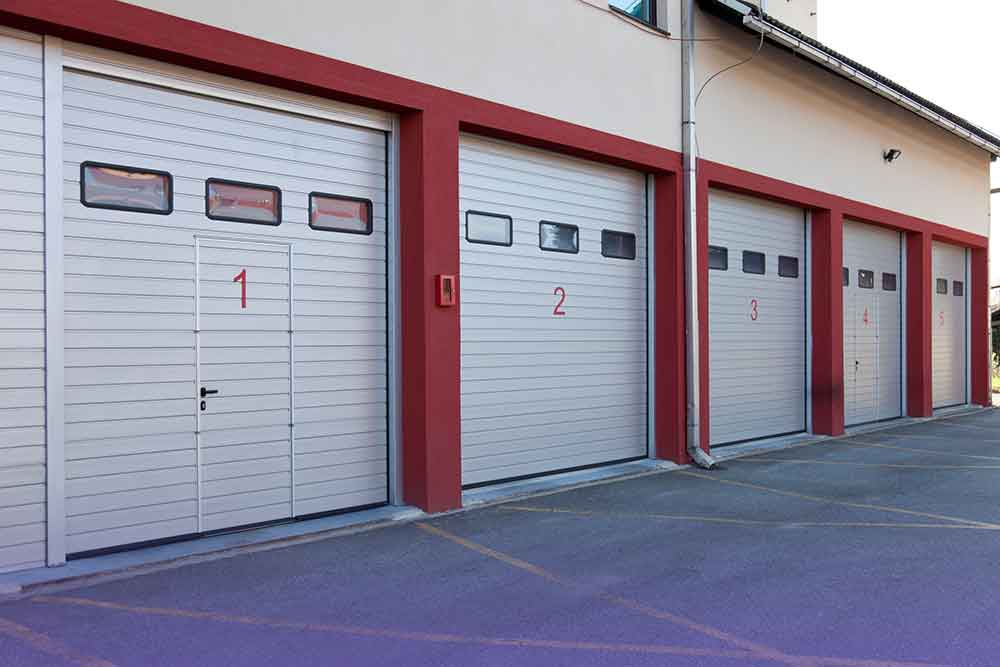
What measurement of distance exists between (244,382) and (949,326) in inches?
646

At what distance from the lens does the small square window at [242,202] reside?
6605 millimetres

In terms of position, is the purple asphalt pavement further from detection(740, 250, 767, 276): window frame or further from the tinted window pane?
the tinted window pane

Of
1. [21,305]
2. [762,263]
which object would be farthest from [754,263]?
[21,305]

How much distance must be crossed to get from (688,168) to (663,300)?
64.8 inches

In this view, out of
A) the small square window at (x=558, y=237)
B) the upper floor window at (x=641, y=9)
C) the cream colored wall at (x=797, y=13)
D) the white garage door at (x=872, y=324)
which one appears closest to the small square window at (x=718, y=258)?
the small square window at (x=558, y=237)

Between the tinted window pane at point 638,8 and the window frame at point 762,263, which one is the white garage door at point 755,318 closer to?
the window frame at point 762,263

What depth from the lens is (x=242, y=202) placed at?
6793 mm

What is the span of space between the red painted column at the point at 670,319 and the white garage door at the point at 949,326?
949 cm

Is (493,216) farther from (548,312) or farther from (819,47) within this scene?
(819,47)

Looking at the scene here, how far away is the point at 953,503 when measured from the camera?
27.0 ft

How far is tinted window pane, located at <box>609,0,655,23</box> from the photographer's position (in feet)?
32.8

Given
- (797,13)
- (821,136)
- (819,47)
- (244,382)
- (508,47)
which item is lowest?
(244,382)

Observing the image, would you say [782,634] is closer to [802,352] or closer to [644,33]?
[644,33]

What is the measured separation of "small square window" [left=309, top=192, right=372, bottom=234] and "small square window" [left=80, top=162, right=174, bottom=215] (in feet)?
4.17
